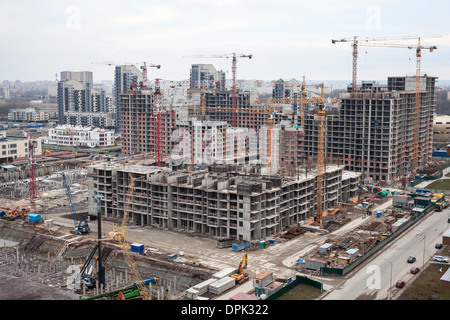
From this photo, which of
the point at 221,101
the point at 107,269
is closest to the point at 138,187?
the point at 107,269

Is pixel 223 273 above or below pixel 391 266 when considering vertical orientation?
below

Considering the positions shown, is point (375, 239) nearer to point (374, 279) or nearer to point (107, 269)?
point (374, 279)

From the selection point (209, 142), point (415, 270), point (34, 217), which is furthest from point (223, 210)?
point (209, 142)

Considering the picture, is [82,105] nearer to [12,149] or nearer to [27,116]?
[27,116]

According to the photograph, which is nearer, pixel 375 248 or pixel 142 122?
pixel 375 248

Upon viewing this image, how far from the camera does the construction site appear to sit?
28.6 metres

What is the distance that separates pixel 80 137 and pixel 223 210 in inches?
2248

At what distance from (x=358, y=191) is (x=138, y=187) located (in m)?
23.2

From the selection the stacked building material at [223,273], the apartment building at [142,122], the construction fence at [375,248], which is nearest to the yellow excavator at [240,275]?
the stacked building material at [223,273]

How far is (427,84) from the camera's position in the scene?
66375 millimetres

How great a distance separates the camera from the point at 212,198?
35094 millimetres

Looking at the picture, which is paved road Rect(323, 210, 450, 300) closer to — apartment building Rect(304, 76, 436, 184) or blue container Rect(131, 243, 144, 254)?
Result: blue container Rect(131, 243, 144, 254)

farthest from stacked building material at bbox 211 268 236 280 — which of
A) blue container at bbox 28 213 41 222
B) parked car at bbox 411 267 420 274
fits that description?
blue container at bbox 28 213 41 222
